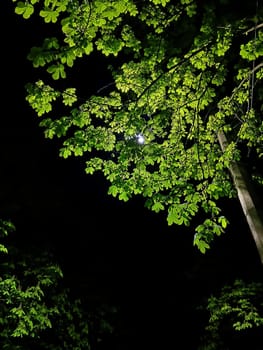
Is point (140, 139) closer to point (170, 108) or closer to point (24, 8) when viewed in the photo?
point (170, 108)

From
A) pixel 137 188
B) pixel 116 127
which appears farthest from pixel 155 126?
pixel 137 188

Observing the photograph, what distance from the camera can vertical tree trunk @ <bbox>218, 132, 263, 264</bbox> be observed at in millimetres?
3928

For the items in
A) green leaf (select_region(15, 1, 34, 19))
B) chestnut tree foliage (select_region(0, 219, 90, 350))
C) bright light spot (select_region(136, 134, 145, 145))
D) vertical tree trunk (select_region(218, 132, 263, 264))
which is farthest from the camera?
chestnut tree foliage (select_region(0, 219, 90, 350))

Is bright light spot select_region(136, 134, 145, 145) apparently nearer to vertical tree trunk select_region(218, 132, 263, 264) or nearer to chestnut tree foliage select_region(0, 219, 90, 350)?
vertical tree trunk select_region(218, 132, 263, 264)

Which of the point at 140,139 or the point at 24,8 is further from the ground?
the point at 24,8

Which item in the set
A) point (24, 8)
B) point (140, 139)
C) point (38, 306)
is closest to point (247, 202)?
point (140, 139)

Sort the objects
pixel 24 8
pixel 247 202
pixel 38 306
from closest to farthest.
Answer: pixel 24 8 < pixel 247 202 < pixel 38 306

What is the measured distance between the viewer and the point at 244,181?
4.41 metres

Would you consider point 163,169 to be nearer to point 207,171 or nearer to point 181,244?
point 207,171

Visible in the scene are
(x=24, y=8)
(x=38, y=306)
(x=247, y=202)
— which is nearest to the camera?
(x=24, y=8)

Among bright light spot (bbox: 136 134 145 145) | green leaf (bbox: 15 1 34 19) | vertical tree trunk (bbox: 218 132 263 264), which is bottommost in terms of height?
vertical tree trunk (bbox: 218 132 263 264)

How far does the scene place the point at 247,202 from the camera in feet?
13.7

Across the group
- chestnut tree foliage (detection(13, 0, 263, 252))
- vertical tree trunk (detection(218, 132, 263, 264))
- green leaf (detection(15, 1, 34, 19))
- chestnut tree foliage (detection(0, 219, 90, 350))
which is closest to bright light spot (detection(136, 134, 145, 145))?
chestnut tree foliage (detection(13, 0, 263, 252))

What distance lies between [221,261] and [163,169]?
475 inches
